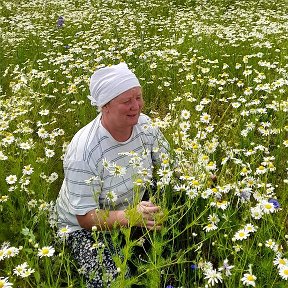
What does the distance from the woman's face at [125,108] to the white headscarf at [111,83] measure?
0.09 ft

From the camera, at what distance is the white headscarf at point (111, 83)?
7.82 ft

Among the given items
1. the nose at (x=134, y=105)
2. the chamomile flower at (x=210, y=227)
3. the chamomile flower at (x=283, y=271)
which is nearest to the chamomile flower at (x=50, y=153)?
the nose at (x=134, y=105)

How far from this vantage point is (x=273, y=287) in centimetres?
200

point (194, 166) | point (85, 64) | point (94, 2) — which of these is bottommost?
point (94, 2)

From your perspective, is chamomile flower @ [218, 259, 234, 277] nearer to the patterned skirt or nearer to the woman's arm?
the woman's arm

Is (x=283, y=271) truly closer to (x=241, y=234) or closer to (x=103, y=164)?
(x=241, y=234)

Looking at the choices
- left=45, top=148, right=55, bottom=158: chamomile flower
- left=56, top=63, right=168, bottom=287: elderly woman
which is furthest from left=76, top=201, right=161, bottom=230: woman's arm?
left=45, top=148, right=55, bottom=158: chamomile flower

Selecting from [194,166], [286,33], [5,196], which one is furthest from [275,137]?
[286,33]

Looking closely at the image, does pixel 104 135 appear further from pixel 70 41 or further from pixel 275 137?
pixel 70 41

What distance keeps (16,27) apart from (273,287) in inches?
244

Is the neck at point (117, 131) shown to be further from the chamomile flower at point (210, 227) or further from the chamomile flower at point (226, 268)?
the chamomile flower at point (226, 268)

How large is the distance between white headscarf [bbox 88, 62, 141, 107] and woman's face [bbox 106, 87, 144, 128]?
0.03 meters

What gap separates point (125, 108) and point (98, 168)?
365 millimetres

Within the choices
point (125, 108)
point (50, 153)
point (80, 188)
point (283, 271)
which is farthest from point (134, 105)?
point (283, 271)
